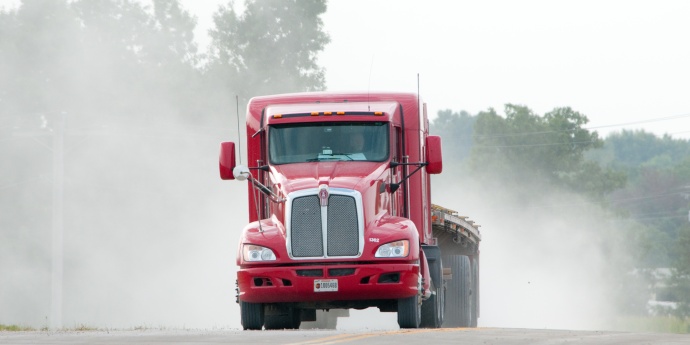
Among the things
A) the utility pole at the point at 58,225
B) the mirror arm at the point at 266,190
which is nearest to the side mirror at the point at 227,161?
the mirror arm at the point at 266,190

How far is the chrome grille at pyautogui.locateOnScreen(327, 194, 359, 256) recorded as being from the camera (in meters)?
19.7

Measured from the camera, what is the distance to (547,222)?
285ft

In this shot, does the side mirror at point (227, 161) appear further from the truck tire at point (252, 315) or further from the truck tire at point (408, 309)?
the truck tire at point (408, 309)

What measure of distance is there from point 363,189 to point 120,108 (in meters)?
45.7

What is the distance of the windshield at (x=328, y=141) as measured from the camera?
21.0 meters

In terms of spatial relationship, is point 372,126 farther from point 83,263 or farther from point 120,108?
point 120,108

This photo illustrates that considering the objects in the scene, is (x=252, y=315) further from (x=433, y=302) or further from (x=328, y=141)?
(x=433, y=302)

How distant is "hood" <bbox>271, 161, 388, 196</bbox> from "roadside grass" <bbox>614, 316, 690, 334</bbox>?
59.7m

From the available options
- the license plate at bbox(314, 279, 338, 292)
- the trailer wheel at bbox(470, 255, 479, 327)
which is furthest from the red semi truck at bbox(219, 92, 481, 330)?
the trailer wheel at bbox(470, 255, 479, 327)

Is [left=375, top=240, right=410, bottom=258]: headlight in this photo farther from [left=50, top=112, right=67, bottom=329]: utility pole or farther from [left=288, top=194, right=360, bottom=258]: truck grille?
[left=50, top=112, right=67, bottom=329]: utility pole

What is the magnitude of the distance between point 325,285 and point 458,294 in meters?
7.28

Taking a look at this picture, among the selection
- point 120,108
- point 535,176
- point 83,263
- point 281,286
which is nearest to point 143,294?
point 83,263

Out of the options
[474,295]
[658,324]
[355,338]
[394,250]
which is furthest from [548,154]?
[355,338]

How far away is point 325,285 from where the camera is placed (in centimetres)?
1964
